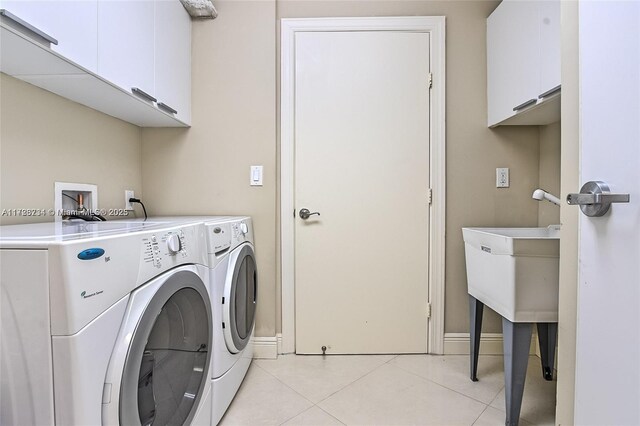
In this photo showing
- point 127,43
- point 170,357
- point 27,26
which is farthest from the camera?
point 127,43

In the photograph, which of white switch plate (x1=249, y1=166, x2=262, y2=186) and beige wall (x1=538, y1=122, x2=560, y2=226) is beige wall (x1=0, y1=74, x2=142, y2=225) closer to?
white switch plate (x1=249, y1=166, x2=262, y2=186)

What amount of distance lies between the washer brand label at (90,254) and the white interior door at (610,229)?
41.9 inches

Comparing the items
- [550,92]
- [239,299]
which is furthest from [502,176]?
[239,299]

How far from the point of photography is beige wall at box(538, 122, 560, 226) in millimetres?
1599

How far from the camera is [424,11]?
173cm

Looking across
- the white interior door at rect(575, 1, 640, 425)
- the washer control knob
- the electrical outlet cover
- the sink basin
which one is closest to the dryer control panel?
the washer control knob

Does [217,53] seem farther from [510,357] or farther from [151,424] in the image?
[510,357]

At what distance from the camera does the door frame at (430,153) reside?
1.71 metres

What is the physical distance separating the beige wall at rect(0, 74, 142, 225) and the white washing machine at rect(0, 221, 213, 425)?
2.12 ft

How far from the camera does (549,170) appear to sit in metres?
1.65

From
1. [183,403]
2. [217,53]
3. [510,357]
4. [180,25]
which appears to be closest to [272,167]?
[217,53]

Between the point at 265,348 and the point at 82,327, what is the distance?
4.32ft

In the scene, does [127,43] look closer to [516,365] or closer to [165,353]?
[165,353]

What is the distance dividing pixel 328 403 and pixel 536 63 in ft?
5.90
